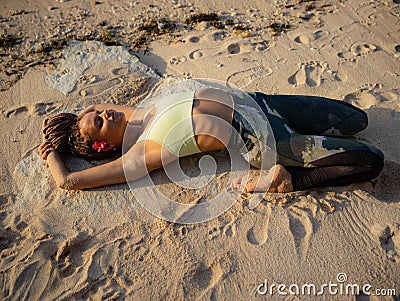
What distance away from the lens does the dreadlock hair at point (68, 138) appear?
3027 millimetres

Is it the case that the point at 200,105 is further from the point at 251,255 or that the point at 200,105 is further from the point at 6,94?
the point at 6,94

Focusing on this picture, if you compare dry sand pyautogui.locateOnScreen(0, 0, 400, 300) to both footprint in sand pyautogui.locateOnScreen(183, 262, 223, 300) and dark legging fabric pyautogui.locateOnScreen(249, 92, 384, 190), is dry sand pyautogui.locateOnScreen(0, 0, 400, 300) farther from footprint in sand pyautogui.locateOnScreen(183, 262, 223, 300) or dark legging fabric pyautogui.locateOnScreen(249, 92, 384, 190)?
dark legging fabric pyautogui.locateOnScreen(249, 92, 384, 190)

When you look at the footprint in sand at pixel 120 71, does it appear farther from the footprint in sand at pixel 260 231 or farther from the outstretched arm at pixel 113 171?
the footprint in sand at pixel 260 231

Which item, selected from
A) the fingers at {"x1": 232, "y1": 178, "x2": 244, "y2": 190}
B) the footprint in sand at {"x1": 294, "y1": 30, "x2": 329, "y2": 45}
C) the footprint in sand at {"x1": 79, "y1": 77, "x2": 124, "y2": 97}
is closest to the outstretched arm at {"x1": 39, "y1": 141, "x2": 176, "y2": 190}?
the fingers at {"x1": 232, "y1": 178, "x2": 244, "y2": 190}

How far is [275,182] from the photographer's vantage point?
2.79m

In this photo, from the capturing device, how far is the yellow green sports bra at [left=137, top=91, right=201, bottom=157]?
2791 millimetres

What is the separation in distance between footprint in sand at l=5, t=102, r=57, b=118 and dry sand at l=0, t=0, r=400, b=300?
14mm

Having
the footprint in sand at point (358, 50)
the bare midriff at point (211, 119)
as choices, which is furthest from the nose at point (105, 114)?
the footprint in sand at point (358, 50)

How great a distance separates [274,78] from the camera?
3906mm

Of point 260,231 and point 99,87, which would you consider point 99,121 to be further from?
point 260,231

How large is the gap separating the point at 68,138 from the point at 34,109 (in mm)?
888

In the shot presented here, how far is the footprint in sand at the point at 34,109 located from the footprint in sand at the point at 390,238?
3.00 metres

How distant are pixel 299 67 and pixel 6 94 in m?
Result: 2.99

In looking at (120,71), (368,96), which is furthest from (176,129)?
(368,96)
